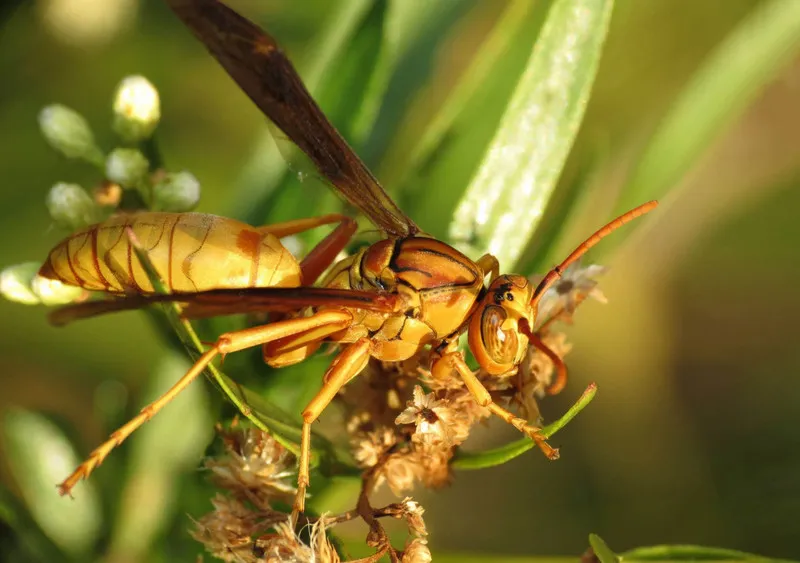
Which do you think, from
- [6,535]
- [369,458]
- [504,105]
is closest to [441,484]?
[369,458]

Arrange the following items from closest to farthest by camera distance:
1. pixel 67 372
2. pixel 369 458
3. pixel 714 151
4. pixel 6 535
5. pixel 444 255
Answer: pixel 369 458 → pixel 444 255 → pixel 6 535 → pixel 67 372 → pixel 714 151

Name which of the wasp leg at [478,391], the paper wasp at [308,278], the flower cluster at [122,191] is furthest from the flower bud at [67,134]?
the wasp leg at [478,391]

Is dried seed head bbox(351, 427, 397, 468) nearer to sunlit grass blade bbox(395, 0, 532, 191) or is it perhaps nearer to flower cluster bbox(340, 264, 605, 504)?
flower cluster bbox(340, 264, 605, 504)

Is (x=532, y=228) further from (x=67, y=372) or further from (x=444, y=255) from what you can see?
(x=67, y=372)

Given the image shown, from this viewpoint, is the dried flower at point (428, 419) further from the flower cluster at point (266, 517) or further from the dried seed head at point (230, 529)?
the dried seed head at point (230, 529)

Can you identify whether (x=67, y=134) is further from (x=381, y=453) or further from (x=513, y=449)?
(x=513, y=449)
